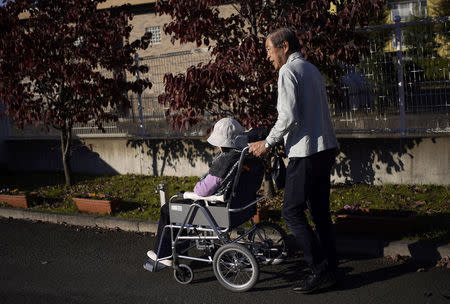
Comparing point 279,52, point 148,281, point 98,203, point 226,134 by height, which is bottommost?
point 148,281

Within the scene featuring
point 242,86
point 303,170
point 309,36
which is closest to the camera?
point 303,170

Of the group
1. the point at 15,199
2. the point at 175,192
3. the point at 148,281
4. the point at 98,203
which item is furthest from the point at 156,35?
the point at 148,281

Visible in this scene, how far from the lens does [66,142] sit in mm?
10969

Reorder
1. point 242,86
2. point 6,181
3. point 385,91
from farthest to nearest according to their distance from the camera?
point 6,181 < point 385,91 < point 242,86

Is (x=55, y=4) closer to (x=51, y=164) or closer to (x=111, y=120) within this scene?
(x=111, y=120)

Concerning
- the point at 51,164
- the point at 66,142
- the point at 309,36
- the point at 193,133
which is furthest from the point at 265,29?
the point at 51,164

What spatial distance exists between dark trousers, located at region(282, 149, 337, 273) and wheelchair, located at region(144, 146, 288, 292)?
1.60ft

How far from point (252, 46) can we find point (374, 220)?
2819 mm

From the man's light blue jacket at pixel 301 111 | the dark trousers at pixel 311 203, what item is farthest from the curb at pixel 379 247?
the man's light blue jacket at pixel 301 111

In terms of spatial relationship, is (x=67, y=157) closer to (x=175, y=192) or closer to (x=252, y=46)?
(x=175, y=192)

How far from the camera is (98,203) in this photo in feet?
26.7

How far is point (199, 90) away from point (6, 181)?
670cm

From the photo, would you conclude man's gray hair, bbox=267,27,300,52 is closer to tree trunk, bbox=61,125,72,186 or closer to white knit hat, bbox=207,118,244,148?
white knit hat, bbox=207,118,244,148

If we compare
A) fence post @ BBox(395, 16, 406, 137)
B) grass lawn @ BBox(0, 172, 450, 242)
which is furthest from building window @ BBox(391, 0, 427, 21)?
grass lawn @ BBox(0, 172, 450, 242)
